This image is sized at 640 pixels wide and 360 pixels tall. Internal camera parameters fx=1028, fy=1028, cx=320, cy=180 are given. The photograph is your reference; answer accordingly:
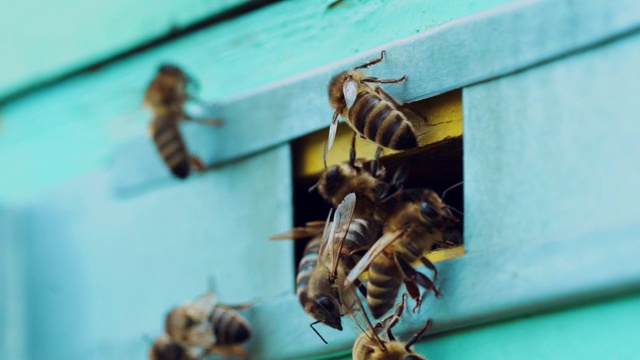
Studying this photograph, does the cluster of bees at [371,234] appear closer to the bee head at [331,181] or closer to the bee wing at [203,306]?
the bee head at [331,181]

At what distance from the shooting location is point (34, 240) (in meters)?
2.81

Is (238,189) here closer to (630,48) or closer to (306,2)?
(306,2)

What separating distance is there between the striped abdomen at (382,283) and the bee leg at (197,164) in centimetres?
69

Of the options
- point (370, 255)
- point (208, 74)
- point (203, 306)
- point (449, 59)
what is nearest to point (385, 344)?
point (370, 255)

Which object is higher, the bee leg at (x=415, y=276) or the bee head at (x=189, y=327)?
the bee head at (x=189, y=327)

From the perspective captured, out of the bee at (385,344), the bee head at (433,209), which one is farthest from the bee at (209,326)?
the bee head at (433,209)

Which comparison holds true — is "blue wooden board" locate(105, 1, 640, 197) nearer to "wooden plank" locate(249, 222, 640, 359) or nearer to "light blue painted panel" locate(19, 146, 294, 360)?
"light blue painted panel" locate(19, 146, 294, 360)

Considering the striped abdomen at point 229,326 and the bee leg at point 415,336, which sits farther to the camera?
the striped abdomen at point 229,326

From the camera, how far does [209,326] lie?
2.29 meters

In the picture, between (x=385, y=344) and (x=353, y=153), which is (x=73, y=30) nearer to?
(x=353, y=153)

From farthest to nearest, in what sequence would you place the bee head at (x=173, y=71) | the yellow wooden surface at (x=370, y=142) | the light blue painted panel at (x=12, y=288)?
the light blue painted panel at (x=12, y=288), the bee head at (x=173, y=71), the yellow wooden surface at (x=370, y=142)

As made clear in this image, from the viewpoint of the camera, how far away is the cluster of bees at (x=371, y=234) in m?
1.75

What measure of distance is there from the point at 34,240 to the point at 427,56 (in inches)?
57.7

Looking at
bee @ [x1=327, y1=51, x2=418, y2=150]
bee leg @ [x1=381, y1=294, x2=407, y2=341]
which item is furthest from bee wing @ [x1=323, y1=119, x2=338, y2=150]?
bee leg @ [x1=381, y1=294, x2=407, y2=341]
